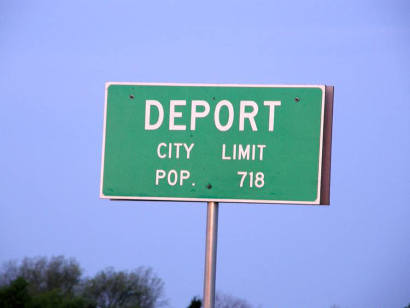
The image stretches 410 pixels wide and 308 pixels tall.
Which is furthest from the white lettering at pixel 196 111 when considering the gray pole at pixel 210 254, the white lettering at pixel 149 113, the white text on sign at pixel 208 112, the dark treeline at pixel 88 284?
the dark treeline at pixel 88 284

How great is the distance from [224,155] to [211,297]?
1.08 metres

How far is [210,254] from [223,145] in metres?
0.84

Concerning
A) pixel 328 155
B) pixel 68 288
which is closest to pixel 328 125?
pixel 328 155

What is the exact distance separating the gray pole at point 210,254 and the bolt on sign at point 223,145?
0.40ft

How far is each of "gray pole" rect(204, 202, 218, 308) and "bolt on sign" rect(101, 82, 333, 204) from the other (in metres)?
0.12

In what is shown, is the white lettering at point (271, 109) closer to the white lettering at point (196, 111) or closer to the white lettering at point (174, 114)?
the white lettering at point (196, 111)

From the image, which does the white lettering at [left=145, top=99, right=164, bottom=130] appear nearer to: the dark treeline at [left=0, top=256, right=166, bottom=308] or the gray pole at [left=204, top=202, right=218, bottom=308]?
the gray pole at [left=204, top=202, right=218, bottom=308]

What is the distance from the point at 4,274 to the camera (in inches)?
2411

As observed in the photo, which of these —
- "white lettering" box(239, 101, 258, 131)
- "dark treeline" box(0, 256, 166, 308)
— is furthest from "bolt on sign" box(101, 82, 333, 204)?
"dark treeline" box(0, 256, 166, 308)

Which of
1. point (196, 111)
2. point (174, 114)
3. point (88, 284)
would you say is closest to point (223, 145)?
point (196, 111)

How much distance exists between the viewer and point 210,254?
6512mm

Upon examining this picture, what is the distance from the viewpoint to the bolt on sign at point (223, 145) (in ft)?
21.8

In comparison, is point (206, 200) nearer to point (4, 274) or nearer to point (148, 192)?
point (148, 192)

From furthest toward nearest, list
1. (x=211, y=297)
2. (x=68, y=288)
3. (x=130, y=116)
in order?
(x=68, y=288) < (x=130, y=116) < (x=211, y=297)
